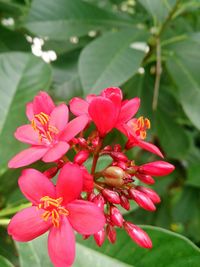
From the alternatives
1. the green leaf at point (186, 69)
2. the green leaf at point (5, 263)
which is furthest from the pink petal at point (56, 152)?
the green leaf at point (186, 69)

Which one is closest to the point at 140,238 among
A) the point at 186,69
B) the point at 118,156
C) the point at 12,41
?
the point at 118,156

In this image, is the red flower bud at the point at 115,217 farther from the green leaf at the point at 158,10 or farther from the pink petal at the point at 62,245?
the green leaf at the point at 158,10

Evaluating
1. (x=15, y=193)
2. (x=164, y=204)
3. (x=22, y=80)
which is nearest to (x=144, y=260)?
(x=15, y=193)

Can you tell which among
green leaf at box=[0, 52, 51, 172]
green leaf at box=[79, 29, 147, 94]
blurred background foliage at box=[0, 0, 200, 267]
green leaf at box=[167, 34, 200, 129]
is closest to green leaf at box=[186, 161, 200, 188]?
blurred background foliage at box=[0, 0, 200, 267]

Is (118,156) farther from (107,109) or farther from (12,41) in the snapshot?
(12,41)

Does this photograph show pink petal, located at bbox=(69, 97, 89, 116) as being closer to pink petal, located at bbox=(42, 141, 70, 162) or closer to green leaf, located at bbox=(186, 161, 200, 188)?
pink petal, located at bbox=(42, 141, 70, 162)

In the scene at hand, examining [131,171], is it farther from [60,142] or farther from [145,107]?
[145,107]
